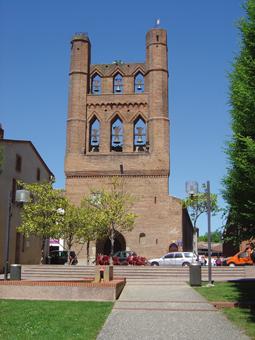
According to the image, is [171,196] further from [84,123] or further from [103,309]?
[103,309]

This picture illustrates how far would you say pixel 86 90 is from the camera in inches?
1567

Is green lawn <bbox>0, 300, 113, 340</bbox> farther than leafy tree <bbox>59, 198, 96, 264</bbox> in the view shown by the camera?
No

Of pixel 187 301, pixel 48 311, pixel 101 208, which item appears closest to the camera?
pixel 48 311

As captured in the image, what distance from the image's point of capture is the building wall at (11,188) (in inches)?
1059

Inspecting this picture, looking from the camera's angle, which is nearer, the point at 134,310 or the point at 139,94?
the point at 134,310

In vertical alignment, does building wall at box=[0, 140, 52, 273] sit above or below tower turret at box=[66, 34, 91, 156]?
below

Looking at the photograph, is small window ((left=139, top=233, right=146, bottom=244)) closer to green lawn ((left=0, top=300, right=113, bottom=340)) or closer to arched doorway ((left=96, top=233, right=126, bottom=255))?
arched doorway ((left=96, top=233, right=126, bottom=255))

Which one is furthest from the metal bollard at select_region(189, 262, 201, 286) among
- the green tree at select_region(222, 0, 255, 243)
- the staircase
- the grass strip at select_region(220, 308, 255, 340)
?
the grass strip at select_region(220, 308, 255, 340)

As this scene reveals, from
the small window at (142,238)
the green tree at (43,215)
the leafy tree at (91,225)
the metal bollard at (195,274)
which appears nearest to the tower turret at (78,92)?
the leafy tree at (91,225)

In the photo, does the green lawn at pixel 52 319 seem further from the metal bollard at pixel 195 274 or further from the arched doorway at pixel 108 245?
the arched doorway at pixel 108 245

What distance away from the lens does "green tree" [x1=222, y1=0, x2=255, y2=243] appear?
9883 mm

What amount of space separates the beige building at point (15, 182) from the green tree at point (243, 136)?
1739 centimetres

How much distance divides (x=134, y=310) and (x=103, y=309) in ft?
2.39

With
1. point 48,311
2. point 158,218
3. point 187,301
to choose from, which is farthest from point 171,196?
point 48,311
